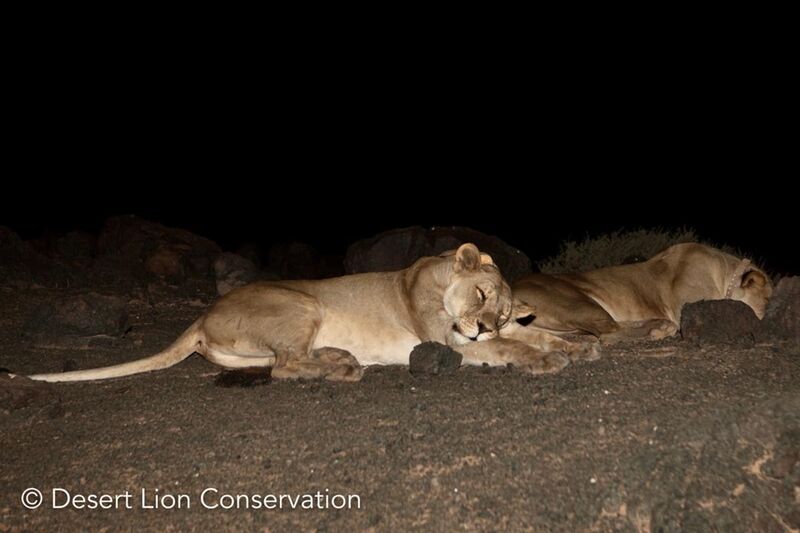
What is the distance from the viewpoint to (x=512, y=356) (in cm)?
650

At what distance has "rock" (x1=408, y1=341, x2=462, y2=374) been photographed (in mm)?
6395

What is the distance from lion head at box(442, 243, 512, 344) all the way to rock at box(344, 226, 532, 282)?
24.0ft

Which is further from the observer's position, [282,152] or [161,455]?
[282,152]

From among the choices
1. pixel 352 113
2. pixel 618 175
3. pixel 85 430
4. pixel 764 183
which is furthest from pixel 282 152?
pixel 85 430

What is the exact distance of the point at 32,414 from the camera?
5.73m

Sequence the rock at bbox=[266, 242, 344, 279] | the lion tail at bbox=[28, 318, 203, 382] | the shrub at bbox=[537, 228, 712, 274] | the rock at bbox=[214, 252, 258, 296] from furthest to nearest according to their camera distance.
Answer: the rock at bbox=[266, 242, 344, 279]
the shrub at bbox=[537, 228, 712, 274]
the rock at bbox=[214, 252, 258, 296]
the lion tail at bbox=[28, 318, 203, 382]

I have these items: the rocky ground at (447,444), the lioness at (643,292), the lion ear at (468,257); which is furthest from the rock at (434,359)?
the lioness at (643,292)

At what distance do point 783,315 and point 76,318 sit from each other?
24.6 ft

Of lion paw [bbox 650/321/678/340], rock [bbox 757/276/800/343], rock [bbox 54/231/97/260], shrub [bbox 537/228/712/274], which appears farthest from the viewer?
Result: rock [bbox 54/231/97/260]

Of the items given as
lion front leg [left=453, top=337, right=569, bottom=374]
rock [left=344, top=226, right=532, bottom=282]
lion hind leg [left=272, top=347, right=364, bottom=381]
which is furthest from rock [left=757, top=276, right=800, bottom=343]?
rock [left=344, top=226, right=532, bottom=282]

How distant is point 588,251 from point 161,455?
1109 centimetres

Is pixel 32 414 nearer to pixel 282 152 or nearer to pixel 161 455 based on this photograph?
pixel 161 455

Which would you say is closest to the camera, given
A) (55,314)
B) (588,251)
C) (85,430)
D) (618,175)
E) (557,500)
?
(557,500)

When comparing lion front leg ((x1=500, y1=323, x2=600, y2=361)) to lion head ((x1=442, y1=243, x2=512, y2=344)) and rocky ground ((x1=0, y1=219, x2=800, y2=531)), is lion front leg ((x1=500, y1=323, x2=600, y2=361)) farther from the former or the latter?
lion head ((x1=442, y1=243, x2=512, y2=344))
